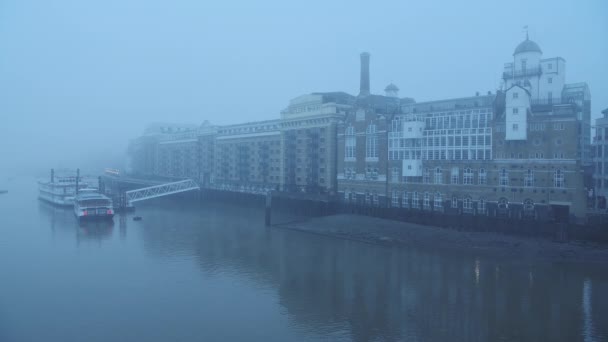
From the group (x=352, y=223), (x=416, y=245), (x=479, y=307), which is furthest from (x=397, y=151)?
(x=479, y=307)

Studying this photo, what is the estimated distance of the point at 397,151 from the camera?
3412 centimetres

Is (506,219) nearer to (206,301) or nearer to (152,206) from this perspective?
(206,301)

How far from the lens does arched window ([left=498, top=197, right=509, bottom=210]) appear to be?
2830cm

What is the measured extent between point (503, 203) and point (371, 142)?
10.8 metres

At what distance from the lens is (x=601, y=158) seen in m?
34.8

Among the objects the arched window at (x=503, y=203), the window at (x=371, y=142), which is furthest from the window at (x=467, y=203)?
the window at (x=371, y=142)

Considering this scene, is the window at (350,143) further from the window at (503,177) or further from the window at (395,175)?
the window at (503,177)

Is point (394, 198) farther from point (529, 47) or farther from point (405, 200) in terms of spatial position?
point (529, 47)

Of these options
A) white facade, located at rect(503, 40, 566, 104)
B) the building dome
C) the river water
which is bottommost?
the river water

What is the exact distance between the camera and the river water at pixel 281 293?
14.8 meters

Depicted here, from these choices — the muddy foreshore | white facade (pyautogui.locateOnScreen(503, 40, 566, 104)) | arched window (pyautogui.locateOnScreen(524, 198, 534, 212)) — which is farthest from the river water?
white facade (pyautogui.locateOnScreen(503, 40, 566, 104))

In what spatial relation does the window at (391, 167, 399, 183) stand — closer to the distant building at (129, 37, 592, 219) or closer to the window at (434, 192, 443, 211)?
the distant building at (129, 37, 592, 219)

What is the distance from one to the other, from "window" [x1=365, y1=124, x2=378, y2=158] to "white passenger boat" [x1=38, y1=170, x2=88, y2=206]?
97.6ft

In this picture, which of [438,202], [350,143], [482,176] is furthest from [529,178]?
[350,143]
